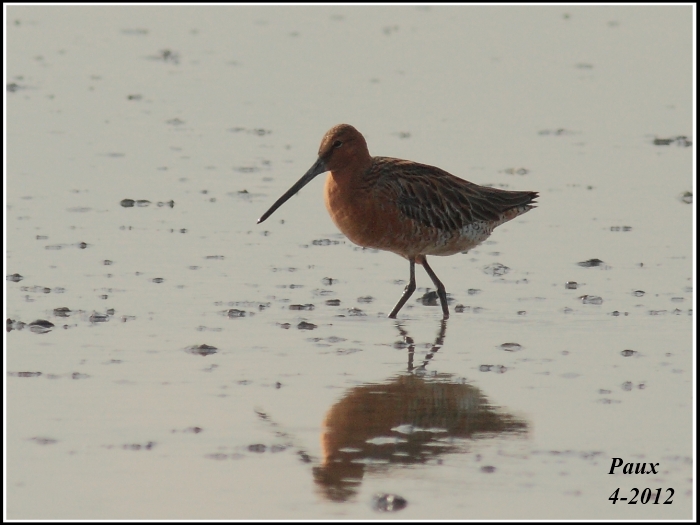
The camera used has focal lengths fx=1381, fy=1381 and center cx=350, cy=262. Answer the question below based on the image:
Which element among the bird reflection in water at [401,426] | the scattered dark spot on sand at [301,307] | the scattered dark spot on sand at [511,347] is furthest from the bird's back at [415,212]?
the bird reflection in water at [401,426]

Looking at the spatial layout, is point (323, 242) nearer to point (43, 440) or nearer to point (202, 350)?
point (202, 350)

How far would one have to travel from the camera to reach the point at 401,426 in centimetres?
634

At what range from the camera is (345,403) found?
664 centimetres

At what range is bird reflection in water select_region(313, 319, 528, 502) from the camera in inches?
228

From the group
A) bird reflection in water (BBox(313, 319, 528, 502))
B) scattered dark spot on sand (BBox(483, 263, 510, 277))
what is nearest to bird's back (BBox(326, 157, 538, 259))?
scattered dark spot on sand (BBox(483, 263, 510, 277))

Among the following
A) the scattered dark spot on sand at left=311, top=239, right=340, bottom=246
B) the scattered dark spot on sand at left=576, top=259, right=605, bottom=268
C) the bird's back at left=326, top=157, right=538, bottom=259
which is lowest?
the scattered dark spot on sand at left=576, top=259, right=605, bottom=268

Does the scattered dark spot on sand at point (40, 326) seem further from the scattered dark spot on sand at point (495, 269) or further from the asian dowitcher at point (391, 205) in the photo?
the scattered dark spot on sand at point (495, 269)

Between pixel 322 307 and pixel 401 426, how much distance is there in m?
2.20

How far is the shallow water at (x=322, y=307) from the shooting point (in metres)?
5.67

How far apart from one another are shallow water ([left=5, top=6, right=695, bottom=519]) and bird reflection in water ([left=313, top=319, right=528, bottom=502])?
0.02 metres

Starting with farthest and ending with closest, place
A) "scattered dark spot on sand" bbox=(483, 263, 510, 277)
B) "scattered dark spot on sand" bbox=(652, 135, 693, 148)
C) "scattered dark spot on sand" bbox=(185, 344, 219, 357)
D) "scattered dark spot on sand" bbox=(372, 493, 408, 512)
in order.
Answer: "scattered dark spot on sand" bbox=(652, 135, 693, 148) < "scattered dark spot on sand" bbox=(483, 263, 510, 277) < "scattered dark spot on sand" bbox=(185, 344, 219, 357) < "scattered dark spot on sand" bbox=(372, 493, 408, 512)

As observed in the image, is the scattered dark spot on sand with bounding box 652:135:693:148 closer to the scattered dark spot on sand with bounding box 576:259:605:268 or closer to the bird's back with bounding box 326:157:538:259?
the scattered dark spot on sand with bounding box 576:259:605:268

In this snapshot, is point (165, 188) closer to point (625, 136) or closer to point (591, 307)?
point (591, 307)

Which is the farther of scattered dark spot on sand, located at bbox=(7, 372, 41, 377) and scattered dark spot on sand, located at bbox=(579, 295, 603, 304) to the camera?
scattered dark spot on sand, located at bbox=(579, 295, 603, 304)
